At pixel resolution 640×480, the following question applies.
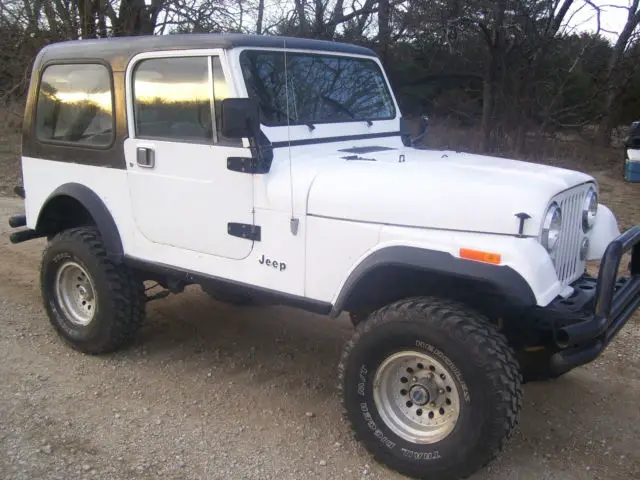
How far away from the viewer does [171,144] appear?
3.87 meters

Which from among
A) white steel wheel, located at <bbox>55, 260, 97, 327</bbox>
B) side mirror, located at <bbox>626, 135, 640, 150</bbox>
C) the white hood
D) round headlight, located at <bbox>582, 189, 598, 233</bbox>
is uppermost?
the white hood

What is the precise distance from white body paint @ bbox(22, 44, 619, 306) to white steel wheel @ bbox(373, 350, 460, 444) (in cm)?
49

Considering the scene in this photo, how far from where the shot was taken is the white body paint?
290 cm

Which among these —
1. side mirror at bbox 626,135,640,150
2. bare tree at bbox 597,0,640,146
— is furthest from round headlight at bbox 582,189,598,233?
bare tree at bbox 597,0,640,146

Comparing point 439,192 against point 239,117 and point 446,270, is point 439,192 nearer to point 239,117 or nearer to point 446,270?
point 446,270

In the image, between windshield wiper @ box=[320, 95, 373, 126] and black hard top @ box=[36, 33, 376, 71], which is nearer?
black hard top @ box=[36, 33, 376, 71]

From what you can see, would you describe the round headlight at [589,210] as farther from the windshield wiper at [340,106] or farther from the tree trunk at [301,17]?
the tree trunk at [301,17]

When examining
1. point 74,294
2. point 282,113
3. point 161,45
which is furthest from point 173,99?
point 74,294

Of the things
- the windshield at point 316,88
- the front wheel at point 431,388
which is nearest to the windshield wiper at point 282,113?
the windshield at point 316,88

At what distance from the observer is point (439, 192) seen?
302cm

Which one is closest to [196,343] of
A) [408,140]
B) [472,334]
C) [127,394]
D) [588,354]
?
[127,394]

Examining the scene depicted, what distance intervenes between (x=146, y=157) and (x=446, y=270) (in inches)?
81.1

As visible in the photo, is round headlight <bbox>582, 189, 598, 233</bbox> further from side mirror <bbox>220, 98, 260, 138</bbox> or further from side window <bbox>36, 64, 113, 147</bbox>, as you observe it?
side window <bbox>36, 64, 113, 147</bbox>

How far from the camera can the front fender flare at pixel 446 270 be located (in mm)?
2766
